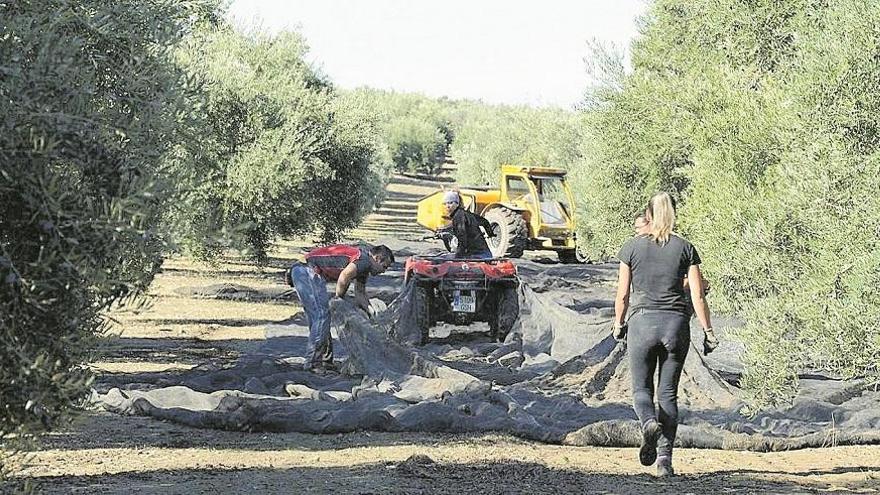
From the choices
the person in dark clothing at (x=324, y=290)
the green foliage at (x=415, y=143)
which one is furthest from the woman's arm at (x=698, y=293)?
the green foliage at (x=415, y=143)

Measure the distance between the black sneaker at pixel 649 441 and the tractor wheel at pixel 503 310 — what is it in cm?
767

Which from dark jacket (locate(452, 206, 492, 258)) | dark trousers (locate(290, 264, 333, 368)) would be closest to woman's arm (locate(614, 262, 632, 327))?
dark trousers (locate(290, 264, 333, 368))

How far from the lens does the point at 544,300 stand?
16062 mm

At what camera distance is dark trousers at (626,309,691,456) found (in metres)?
8.10

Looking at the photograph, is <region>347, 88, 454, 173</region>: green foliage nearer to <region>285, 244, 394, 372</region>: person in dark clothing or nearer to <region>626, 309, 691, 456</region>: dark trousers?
<region>285, 244, 394, 372</region>: person in dark clothing

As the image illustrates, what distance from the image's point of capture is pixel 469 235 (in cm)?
1619

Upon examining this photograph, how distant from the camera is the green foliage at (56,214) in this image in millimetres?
5039

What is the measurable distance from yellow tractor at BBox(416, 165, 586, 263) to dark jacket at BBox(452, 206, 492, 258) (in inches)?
605

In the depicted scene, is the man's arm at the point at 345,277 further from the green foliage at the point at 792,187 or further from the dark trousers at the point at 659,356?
the dark trousers at the point at 659,356

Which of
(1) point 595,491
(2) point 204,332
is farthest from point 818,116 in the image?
(2) point 204,332

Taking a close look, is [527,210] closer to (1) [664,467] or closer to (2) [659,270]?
(1) [664,467]

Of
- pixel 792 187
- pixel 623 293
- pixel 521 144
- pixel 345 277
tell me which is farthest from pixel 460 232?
pixel 521 144

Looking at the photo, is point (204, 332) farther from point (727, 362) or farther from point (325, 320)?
point (727, 362)

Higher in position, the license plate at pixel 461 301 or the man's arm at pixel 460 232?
the man's arm at pixel 460 232
